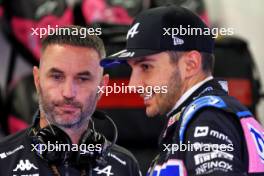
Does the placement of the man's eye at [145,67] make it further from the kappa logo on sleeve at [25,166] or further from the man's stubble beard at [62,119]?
the kappa logo on sleeve at [25,166]

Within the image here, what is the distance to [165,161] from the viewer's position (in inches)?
67.8

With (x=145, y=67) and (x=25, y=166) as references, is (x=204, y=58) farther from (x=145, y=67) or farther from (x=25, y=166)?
(x=25, y=166)

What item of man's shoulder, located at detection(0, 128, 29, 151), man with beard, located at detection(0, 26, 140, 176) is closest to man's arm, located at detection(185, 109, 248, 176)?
man with beard, located at detection(0, 26, 140, 176)

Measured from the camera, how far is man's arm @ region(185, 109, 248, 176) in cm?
153

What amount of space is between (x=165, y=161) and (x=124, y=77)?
1424mm

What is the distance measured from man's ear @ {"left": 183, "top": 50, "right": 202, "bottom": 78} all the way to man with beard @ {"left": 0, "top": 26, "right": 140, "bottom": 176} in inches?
14.3

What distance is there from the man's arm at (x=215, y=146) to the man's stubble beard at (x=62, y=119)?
0.52 meters

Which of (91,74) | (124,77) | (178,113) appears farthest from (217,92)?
(124,77)

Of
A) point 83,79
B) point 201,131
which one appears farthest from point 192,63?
point 83,79

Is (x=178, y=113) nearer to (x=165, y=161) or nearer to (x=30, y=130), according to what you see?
(x=165, y=161)

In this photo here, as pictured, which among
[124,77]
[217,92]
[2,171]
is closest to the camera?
[217,92]

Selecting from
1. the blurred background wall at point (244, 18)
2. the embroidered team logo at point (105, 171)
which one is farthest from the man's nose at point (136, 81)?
the blurred background wall at point (244, 18)

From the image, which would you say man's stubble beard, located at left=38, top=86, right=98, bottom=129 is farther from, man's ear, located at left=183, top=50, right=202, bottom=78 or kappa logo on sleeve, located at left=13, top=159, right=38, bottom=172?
man's ear, located at left=183, top=50, right=202, bottom=78

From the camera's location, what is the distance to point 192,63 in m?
1.78
